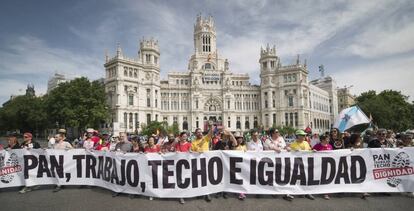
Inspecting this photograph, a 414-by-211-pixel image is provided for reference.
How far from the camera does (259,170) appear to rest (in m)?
8.34

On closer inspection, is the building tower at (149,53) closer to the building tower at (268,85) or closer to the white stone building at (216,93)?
the white stone building at (216,93)

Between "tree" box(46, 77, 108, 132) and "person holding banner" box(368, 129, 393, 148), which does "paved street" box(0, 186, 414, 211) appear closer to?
"person holding banner" box(368, 129, 393, 148)

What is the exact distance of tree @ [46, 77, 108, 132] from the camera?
51053mm

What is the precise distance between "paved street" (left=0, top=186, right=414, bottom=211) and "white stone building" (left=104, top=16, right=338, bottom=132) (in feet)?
197

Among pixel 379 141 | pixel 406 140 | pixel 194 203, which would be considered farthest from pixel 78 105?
pixel 406 140

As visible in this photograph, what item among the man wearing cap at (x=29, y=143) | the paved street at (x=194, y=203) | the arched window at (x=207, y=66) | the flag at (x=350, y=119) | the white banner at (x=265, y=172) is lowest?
the paved street at (x=194, y=203)

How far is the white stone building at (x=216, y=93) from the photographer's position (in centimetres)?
7019

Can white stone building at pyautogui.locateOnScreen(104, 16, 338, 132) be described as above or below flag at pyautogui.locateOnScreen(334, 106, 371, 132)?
above

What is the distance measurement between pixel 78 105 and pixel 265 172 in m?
51.0

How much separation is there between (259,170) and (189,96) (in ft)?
232

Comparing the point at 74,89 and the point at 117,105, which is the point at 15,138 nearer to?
the point at 74,89

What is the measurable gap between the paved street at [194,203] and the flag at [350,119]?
5.64 metres

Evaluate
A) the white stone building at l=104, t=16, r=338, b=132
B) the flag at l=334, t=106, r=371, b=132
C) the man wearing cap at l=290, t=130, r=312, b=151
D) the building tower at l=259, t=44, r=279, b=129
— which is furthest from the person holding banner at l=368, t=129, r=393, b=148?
the building tower at l=259, t=44, r=279, b=129

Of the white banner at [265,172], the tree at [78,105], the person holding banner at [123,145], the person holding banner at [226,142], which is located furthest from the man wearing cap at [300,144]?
the tree at [78,105]
